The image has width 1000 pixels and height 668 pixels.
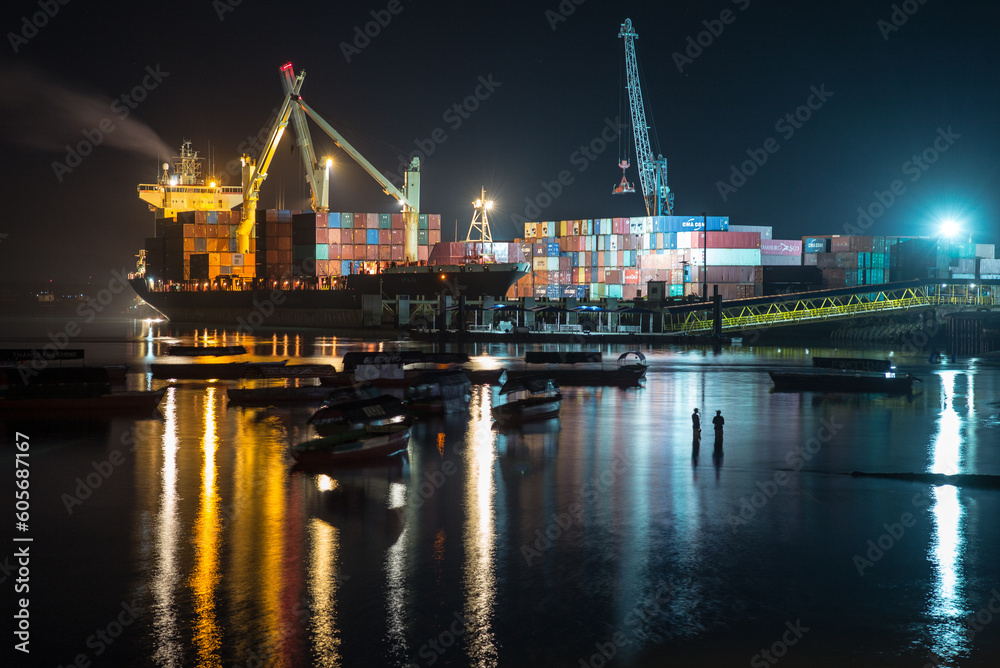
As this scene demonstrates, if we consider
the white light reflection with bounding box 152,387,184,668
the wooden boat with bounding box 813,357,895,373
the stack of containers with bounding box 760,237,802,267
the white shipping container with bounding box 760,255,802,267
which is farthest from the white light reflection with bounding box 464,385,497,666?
the stack of containers with bounding box 760,237,802,267

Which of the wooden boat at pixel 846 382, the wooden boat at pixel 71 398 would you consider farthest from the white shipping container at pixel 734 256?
the wooden boat at pixel 71 398

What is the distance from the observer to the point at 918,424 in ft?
89.6

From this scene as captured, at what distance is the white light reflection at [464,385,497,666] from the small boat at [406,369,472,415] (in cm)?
440

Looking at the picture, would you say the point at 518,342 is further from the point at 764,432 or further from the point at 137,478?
the point at 137,478

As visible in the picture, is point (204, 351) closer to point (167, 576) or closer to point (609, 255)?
point (167, 576)

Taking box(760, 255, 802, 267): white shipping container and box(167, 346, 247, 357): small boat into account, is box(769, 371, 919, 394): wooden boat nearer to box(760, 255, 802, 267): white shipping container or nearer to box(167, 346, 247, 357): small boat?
box(167, 346, 247, 357): small boat

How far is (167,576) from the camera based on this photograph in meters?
12.4

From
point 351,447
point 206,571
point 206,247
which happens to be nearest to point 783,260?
point 206,247

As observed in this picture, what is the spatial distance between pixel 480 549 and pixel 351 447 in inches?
294

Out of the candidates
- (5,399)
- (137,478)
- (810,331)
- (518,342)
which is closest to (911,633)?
(137,478)

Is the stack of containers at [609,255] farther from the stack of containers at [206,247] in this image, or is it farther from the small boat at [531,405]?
the small boat at [531,405]

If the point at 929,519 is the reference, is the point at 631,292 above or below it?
above

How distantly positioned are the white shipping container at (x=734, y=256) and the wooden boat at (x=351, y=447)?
261 feet

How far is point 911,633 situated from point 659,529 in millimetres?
5037
